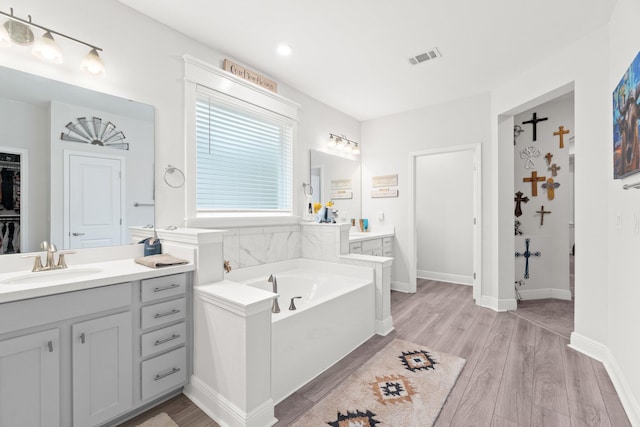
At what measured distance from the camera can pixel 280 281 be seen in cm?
295

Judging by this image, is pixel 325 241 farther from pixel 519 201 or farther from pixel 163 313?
pixel 519 201

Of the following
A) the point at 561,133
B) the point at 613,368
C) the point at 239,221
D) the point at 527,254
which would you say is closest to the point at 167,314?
the point at 239,221

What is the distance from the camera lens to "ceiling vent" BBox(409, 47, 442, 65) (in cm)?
267

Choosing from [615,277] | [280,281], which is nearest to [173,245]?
[280,281]

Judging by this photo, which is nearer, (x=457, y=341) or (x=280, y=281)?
(x=457, y=341)

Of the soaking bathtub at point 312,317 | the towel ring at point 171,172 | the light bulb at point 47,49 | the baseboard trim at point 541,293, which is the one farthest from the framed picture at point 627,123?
the light bulb at point 47,49

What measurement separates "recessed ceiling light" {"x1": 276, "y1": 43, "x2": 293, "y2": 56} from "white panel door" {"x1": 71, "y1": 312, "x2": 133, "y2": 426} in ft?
7.85

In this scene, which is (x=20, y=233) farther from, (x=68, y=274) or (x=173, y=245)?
(x=173, y=245)

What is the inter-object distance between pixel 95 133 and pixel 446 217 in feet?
15.4

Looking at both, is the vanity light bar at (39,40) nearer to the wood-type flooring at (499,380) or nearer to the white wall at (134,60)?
the white wall at (134,60)

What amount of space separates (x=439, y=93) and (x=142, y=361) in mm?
3994

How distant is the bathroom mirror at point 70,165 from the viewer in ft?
5.40

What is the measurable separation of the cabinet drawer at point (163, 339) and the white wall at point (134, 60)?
852 millimetres

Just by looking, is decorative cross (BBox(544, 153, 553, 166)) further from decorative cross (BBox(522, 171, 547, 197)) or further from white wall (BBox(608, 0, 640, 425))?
white wall (BBox(608, 0, 640, 425))
